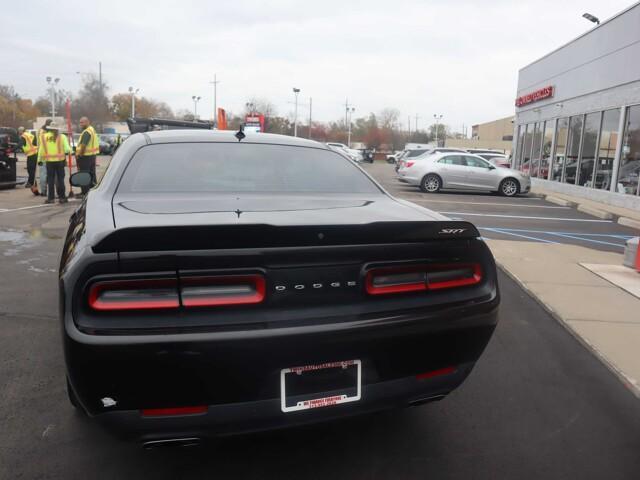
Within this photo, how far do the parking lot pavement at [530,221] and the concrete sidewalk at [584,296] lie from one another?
3.91ft

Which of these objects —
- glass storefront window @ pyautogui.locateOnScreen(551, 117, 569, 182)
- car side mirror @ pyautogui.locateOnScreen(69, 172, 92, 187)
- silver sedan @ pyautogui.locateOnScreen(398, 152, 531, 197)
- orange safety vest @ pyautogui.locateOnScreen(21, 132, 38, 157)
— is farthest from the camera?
glass storefront window @ pyautogui.locateOnScreen(551, 117, 569, 182)

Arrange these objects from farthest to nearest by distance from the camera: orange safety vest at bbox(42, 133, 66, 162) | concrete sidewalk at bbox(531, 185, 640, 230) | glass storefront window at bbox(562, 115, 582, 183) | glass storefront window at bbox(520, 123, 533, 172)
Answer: glass storefront window at bbox(520, 123, 533, 172) < glass storefront window at bbox(562, 115, 582, 183) < concrete sidewalk at bbox(531, 185, 640, 230) < orange safety vest at bbox(42, 133, 66, 162)

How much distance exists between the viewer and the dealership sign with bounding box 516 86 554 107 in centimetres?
2127

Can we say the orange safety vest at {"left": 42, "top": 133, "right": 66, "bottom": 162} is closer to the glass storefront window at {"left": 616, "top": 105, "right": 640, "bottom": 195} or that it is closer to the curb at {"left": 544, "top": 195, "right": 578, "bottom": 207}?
the curb at {"left": 544, "top": 195, "right": 578, "bottom": 207}

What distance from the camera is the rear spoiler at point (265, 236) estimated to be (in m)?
1.97

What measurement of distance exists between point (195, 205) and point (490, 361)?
2.48 m

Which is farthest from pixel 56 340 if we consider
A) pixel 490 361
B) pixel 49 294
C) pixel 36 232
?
pixel 36 232

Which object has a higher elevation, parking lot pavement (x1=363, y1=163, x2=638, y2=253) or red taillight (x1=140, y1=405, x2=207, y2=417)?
red taillight (x1=140, y1=405, x2=207, y2=417)

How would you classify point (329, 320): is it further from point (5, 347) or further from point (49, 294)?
point (49, 294)

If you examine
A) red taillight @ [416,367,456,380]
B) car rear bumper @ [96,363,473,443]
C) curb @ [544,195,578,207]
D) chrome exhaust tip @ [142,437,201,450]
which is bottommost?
curb @ [544,195,578,207]

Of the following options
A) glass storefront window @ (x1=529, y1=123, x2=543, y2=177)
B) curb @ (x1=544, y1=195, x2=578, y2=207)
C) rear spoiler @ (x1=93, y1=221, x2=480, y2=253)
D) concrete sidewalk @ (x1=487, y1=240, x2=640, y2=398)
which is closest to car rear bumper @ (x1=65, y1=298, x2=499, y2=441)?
rear spoiler @ (x1=93, y1=221, x2=480, y2=253)

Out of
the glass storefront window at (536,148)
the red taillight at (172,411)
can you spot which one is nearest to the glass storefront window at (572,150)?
the glass storefront window at (536,148)

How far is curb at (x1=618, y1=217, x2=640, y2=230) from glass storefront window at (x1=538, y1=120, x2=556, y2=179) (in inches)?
382

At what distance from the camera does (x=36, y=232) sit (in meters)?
8.21
